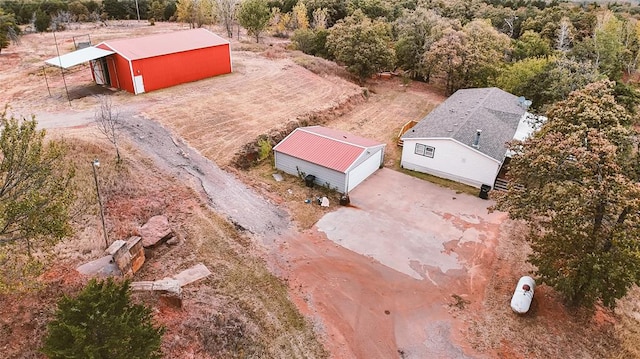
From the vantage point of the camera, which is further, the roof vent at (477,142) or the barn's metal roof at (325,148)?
the roof vent at (477,142)

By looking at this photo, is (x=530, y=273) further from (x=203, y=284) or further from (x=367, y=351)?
(x=203, y=284)

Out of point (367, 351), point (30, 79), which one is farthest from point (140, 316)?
point (30, 79)

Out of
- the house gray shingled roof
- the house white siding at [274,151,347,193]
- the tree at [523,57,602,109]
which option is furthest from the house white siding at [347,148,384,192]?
the tree at [523,57,602,109]

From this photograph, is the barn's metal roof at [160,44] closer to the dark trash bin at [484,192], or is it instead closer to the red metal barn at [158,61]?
the red metal barn at [158,61]

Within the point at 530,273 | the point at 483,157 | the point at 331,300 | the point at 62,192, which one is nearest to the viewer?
the point at 62,192

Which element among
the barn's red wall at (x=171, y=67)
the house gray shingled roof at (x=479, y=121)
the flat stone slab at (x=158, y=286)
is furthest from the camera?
the barn's red wall at (x=171, y=67)

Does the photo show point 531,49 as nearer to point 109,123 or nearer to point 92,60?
point 109,123

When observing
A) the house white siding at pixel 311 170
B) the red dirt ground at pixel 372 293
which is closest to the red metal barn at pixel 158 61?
the red dirt ground at pixel 372 293
